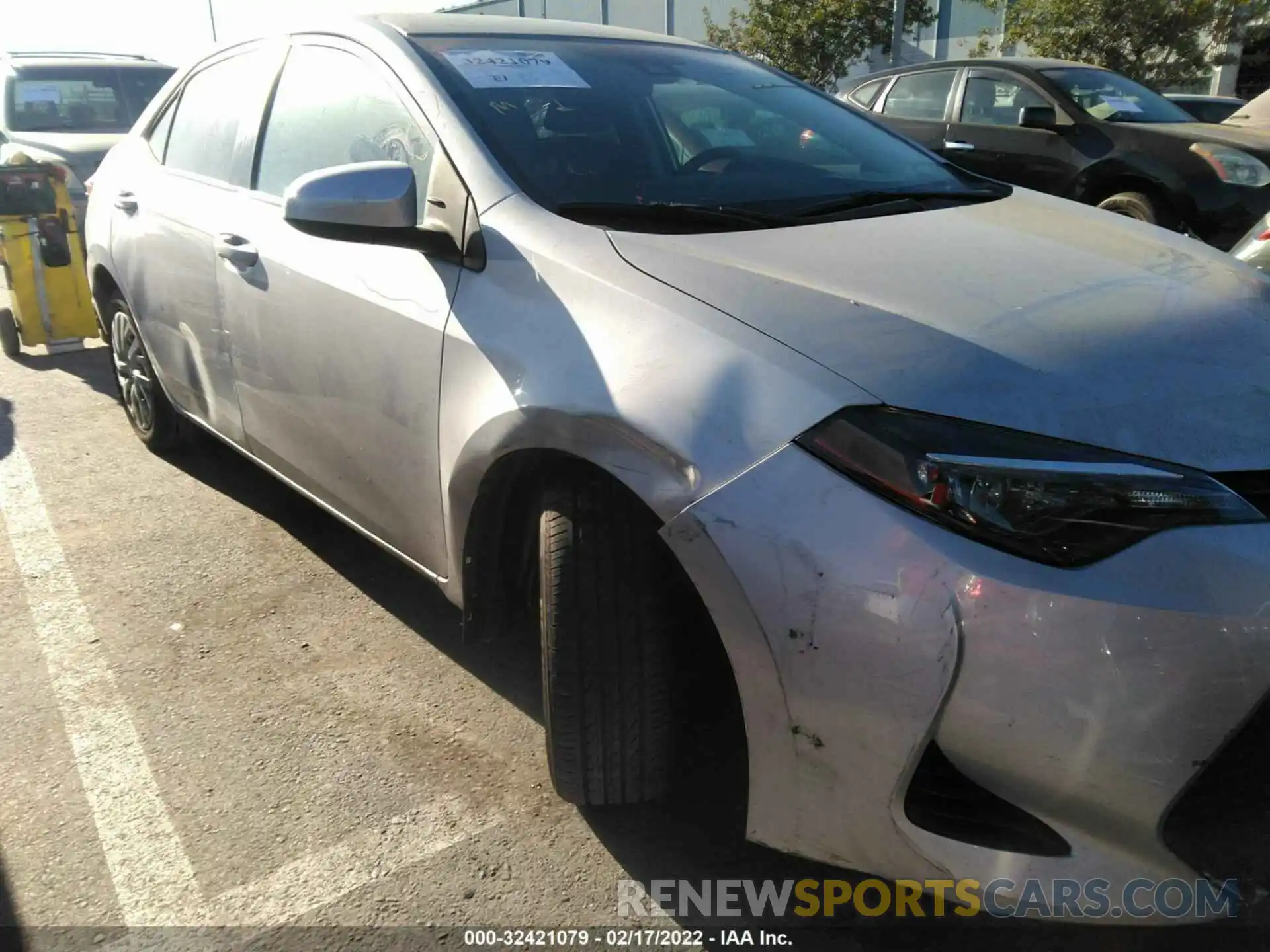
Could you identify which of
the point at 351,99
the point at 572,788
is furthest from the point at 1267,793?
the point at 351,99

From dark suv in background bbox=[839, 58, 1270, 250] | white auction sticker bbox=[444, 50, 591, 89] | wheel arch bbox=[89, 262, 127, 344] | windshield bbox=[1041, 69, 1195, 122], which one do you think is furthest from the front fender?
windshield bbox=[1041, 69, 1195, 122]

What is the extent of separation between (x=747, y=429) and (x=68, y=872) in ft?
5.51

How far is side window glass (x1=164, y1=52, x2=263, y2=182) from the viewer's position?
11.0ft

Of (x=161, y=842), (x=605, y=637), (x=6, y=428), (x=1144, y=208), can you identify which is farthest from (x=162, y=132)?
(x=1144, y=208)

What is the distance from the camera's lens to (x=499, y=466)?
215cm

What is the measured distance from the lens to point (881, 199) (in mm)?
2605

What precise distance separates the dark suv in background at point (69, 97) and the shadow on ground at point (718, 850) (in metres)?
7.61

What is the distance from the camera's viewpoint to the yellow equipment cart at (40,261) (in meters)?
6.04

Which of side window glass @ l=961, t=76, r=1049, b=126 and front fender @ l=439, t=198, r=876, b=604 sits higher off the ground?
side window glass @ l=961, t=76, r=1049, b=126

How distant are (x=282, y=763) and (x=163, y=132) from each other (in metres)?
2.68

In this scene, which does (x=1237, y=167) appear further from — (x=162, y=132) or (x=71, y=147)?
(x=71, y=147)

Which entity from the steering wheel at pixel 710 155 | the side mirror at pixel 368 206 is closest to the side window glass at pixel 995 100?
the steering wheel at pixel 710 155

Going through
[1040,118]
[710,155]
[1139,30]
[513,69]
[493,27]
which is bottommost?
[1040,118]

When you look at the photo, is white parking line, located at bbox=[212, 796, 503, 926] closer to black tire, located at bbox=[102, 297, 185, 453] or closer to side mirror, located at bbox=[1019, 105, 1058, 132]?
black tire, located at bbox=[102, 297, 185, 453]
